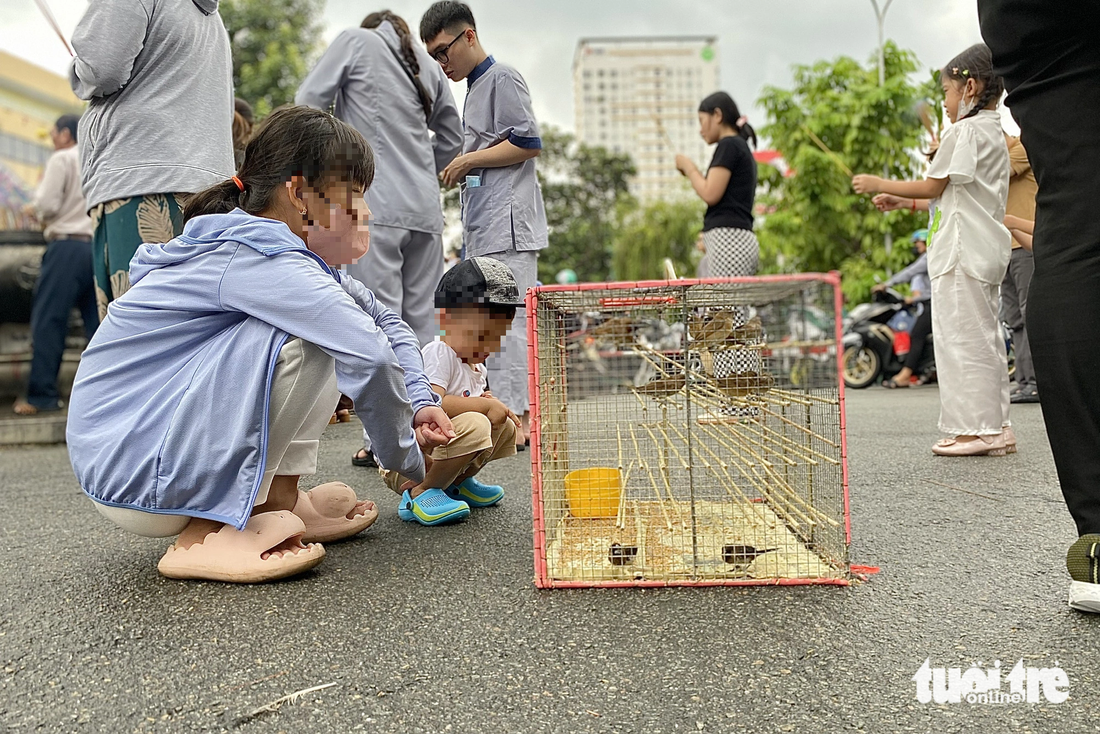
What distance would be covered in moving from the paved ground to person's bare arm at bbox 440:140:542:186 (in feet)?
4.89

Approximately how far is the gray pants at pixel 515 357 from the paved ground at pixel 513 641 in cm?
130

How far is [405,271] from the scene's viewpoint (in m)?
3.20

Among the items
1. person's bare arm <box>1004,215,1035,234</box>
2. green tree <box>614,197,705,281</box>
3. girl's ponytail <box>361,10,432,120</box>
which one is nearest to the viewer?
girl's ponytail <box>361,10,432,120</box>

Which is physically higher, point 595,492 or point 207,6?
point 207,6

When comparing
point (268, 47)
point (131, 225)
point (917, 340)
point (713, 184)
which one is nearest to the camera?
point (131, 225)

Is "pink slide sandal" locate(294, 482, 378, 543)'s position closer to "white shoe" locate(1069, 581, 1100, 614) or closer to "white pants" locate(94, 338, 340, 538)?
"white pants" locate(94, 338, 340, 538)

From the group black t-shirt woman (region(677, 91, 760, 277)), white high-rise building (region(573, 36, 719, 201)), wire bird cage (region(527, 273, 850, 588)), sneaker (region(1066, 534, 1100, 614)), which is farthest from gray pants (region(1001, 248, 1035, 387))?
white high-rise building (region(573, 36, 719, 201))

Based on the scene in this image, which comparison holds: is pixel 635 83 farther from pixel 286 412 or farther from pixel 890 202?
pixel 286 412

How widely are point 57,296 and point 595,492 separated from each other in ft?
12.6

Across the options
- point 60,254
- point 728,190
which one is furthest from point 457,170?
point 60,254

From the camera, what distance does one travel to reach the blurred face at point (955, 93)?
9.71ft

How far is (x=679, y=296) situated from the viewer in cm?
163

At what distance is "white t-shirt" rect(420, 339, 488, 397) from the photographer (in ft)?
7.07

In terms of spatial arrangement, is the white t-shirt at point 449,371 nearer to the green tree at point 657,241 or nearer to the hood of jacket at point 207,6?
the hood of jacket at point 207,6
